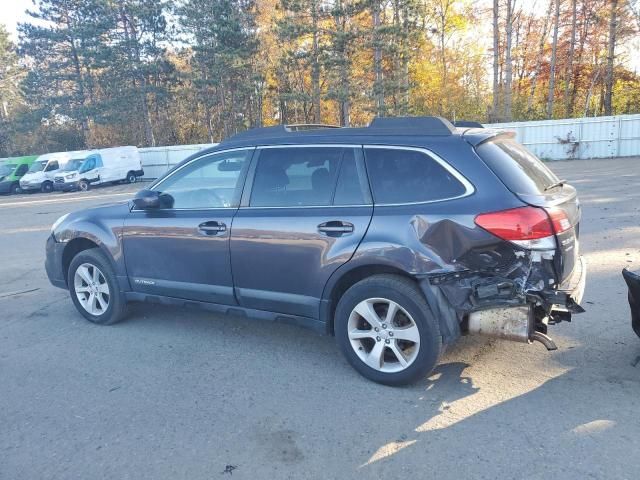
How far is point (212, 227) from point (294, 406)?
5.38ft

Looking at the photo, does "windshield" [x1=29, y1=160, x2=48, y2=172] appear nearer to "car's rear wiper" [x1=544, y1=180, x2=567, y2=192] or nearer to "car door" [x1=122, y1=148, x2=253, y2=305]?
"car door" [x1=122, y1=148, x2=253, y2=305]

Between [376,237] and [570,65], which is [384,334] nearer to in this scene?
[376,237]

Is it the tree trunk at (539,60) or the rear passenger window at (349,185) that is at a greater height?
the tree trunk at (539,60)

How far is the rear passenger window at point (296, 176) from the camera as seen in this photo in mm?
3842

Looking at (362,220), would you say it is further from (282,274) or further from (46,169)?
(46,169)

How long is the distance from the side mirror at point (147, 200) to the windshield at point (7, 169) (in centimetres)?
2812

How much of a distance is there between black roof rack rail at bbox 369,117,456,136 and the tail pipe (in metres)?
1.25

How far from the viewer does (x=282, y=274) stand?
393 cm

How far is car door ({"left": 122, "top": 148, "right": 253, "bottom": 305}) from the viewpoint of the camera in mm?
4250

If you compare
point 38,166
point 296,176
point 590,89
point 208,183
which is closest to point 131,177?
point 38,166

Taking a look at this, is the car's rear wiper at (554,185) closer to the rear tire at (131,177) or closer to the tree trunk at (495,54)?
the rear tire at (131,177)

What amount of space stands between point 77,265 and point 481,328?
3918 mm

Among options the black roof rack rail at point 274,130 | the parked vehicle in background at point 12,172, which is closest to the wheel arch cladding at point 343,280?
the black roof rack rail at point 274,130

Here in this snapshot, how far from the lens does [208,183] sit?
14.8 feet
